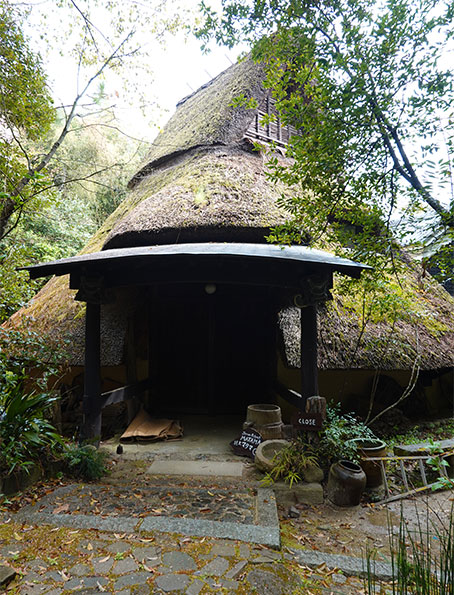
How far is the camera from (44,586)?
2.19 m

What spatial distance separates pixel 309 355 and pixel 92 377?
2.86 meters

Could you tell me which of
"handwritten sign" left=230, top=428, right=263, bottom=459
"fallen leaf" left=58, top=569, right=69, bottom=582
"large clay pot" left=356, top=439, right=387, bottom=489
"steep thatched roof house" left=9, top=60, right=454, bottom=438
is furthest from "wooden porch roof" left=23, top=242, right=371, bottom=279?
"fallen leaf" left=58, top=569, right=69, bottom=582

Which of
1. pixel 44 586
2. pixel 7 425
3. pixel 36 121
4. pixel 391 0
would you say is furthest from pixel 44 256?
pixel 391 0

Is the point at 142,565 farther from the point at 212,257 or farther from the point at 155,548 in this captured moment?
the point at 212,257

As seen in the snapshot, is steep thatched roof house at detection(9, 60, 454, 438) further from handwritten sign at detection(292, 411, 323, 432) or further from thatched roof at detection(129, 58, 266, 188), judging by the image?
handwritten sign at detection(292, 411, 323, 432)

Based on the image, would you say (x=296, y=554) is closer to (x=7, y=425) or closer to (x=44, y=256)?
(x=7, y=425)

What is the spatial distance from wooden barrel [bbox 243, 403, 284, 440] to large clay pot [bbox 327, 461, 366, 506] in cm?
108

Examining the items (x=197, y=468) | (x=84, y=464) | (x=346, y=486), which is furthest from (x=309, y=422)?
(x=84, y=464)

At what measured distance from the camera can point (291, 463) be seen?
3875 millimetres

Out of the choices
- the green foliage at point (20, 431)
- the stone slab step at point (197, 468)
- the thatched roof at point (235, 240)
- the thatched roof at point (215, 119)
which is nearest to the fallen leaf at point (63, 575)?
the green foliage at point (20, 431)

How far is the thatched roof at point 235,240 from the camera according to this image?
17.1ft

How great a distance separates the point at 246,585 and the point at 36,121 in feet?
24.1

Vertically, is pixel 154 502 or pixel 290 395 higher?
pixel 290 395

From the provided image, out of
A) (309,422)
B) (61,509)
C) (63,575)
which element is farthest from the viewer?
(309,422)
